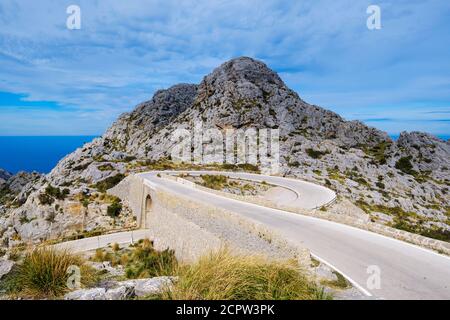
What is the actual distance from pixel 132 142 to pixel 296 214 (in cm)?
8192

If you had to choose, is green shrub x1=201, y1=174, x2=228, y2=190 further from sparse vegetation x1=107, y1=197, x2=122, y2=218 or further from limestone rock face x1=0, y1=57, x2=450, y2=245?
limestone rock face x1=0, y1=57, x2=450, y2=245

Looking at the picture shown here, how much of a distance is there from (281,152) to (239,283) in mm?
58833

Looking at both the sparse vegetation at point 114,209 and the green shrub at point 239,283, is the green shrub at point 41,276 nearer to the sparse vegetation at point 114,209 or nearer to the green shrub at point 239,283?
the green shrub at point 239,283

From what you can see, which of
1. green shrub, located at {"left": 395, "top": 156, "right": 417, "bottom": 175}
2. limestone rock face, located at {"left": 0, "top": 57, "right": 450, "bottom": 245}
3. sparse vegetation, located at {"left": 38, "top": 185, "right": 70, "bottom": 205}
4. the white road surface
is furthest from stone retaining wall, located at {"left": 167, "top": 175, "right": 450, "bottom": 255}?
green shrub, located at {"left": 395, "top": 156, "right": 417, "bottom": 175}

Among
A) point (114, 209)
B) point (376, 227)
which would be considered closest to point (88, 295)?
point (376, 227)

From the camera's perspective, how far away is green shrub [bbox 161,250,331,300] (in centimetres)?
589

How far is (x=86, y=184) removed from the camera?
4491 cm

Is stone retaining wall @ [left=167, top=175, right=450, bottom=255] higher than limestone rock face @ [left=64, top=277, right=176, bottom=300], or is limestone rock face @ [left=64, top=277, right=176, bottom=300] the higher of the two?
limestone rock face @ [left=64, top=277, right=176, bottom=300]

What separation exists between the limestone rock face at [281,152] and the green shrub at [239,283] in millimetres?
29075

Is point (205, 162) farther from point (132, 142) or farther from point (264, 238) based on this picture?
point (264, 238)

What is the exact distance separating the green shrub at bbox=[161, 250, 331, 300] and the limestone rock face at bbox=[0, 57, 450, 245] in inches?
1145

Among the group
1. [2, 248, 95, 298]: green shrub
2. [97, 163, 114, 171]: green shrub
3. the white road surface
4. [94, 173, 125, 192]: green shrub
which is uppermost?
[97, 163, 114, 171]: green shrub
